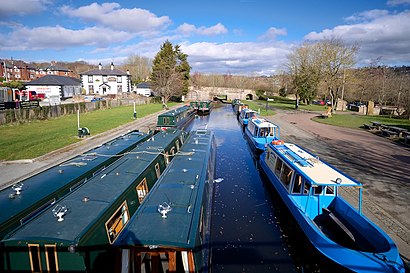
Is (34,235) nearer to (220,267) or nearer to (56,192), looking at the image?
(56,192)

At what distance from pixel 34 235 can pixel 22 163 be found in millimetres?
12190

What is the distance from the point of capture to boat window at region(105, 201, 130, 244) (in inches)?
233

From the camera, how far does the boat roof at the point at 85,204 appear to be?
4867 mm

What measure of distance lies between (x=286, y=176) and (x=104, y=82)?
63.6 m

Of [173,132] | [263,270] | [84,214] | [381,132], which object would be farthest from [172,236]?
[381,132]

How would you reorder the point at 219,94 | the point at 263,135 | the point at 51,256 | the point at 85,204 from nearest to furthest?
the point at 51,256
the point at 85,204
the point at 263,135
the point at 219,94

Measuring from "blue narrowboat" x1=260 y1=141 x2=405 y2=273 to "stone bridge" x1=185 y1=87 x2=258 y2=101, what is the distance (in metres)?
64.1

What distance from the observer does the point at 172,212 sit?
5.93 meters

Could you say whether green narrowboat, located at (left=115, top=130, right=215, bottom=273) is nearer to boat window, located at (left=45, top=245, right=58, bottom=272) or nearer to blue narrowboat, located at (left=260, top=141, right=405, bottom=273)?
boat window, located at (left=45, top=245, right=58, bottom=272)

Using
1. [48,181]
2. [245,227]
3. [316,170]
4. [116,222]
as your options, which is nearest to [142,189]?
[116,222]

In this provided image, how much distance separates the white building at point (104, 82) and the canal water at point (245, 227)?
56.3 meters

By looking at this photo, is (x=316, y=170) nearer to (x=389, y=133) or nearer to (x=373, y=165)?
(x=373, y=165)

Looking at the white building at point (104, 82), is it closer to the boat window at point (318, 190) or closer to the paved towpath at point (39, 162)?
the paved towpath at point (39, 162)

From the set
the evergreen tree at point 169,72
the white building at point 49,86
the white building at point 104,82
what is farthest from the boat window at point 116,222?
the white building at point 104,82
